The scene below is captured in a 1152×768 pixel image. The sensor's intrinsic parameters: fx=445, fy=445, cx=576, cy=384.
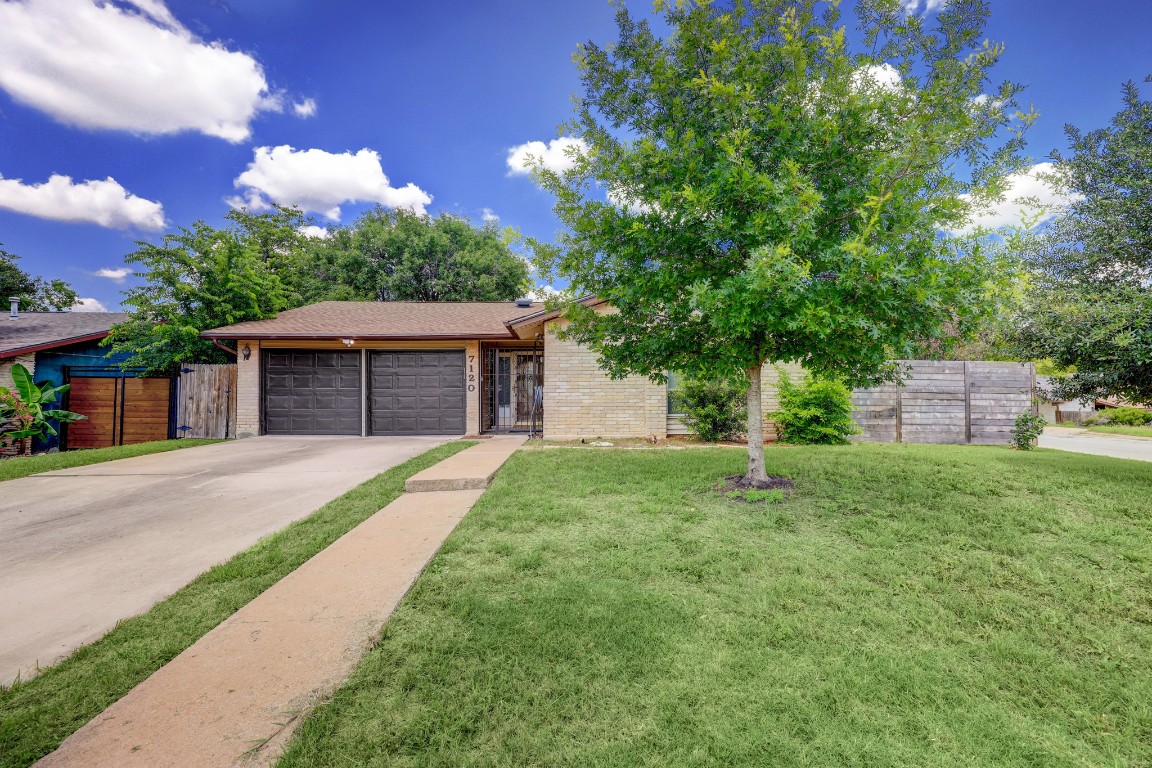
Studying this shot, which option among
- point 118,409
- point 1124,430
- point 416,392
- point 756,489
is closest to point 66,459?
point 118,409

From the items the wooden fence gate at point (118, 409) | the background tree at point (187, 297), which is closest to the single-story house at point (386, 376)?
the background tree at point (187, 297)

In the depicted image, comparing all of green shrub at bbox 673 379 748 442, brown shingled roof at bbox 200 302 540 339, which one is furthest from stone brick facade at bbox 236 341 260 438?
green shrub at bbox 673 379 748 442

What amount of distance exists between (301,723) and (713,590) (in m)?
2.13

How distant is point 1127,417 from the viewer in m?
17.6

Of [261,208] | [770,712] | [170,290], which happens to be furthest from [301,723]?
[261,208]

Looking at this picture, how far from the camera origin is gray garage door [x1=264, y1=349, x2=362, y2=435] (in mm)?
11250

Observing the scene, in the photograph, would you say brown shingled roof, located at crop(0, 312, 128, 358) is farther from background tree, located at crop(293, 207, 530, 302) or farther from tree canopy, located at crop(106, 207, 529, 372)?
background tree, located at crop(293, 207, 530, 302)

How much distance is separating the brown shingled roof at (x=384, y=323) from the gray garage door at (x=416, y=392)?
0.76 meters

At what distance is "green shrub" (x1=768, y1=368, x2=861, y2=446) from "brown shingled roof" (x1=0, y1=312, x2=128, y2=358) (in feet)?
55.4

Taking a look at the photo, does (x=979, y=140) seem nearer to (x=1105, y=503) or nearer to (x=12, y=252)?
(x=1105, y=503)

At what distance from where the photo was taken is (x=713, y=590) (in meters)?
2.71

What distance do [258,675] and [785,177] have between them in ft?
15.3

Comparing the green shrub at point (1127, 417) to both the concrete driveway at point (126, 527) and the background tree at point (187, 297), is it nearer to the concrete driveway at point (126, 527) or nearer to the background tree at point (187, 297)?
the concrete driveway at point (126, 527)

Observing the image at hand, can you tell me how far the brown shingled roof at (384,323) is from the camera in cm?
1058
